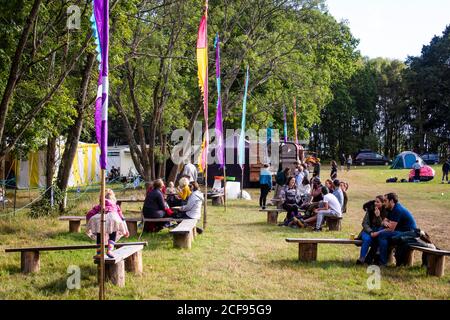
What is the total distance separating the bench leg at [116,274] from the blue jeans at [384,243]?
4.16 m

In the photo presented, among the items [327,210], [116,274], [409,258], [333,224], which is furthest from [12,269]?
[333,224]

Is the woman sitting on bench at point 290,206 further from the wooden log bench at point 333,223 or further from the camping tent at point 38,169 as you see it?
the camping tent at point 38,169

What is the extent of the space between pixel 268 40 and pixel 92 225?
725 inches

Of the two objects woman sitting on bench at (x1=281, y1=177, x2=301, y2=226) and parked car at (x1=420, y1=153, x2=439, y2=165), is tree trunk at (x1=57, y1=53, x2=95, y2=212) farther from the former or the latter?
parked car at (x1=420, y1=153, x2=439, y2=165)

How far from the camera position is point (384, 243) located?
8.72m

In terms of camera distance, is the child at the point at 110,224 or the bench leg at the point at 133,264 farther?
the child at the point at 110,224

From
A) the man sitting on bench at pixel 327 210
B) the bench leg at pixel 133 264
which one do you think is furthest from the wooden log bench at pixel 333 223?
the bench leg at pixel 133 264

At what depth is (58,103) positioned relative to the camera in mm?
13195

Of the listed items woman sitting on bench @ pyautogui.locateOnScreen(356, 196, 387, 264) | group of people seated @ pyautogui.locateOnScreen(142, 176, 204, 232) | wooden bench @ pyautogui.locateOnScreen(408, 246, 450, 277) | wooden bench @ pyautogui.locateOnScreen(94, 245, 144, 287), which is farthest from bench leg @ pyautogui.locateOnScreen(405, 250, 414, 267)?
group of people seated @ pyautogui.locateOnScreen(142, 176, 204, 232)

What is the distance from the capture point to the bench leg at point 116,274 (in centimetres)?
726

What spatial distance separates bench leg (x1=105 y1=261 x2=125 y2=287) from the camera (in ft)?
23.8
